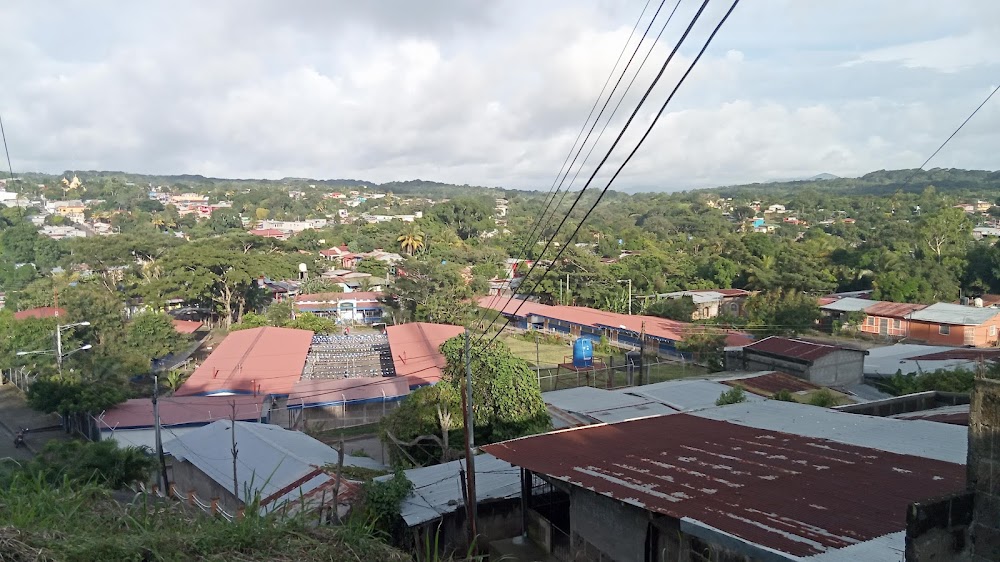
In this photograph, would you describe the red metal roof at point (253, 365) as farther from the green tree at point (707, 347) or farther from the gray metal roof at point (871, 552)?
the gray metal roof at point (871, 552)

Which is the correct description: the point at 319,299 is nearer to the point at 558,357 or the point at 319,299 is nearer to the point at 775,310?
the point at 558,357

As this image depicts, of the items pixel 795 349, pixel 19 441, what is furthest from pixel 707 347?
pixel 19 441

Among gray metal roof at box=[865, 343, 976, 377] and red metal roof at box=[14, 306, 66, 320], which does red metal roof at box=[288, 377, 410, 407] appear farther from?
gray metal roof at box=[865, 343, 976, 377]

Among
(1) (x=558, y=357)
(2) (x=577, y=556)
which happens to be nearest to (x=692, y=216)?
(1) (x=558, y=357)

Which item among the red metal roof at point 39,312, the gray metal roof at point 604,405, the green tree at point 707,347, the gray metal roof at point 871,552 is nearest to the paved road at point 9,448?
the red metal roof at point 39,312

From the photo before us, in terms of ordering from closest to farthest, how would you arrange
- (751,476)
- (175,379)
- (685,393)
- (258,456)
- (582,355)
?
(751,476) < (258,456) < (685,393) < (175,379) < (582,355)

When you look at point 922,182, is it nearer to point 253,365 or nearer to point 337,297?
point 337,297
